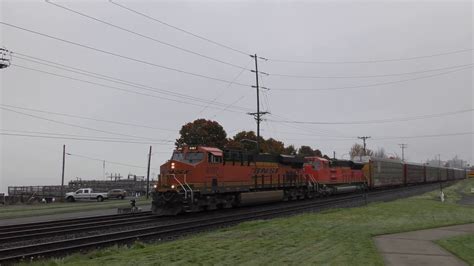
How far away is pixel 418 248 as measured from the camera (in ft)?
37.3

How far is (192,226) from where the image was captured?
19.2 m

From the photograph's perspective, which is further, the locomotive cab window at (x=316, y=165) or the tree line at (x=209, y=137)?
the tree line at (x=209, y=137)

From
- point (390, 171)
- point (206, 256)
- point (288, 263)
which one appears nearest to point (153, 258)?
point (206, 256)

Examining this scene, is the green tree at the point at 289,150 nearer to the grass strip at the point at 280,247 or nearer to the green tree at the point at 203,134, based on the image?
the green tree at the point at 203,134

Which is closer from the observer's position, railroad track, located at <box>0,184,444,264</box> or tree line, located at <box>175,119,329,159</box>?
railroad track, located at <box>0,184,444,264</box>

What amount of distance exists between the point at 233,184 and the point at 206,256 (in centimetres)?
1763

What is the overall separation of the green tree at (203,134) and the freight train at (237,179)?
93.4 feet

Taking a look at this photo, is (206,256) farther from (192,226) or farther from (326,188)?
(326,188)

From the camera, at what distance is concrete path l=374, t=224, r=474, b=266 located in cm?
977

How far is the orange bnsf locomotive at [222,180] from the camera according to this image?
966 inches

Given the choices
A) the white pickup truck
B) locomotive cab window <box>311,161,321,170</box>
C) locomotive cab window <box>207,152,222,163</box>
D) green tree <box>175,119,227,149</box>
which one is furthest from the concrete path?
green tree <box>175,119,227,149</box>

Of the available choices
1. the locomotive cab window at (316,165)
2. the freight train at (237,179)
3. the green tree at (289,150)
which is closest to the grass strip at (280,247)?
the freight train at (237,179)

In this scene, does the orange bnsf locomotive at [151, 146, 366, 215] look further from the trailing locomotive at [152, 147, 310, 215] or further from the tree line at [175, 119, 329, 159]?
the tree line at [175, 119, 329, 159]

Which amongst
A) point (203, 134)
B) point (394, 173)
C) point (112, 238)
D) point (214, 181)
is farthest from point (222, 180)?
point (203, 134)
